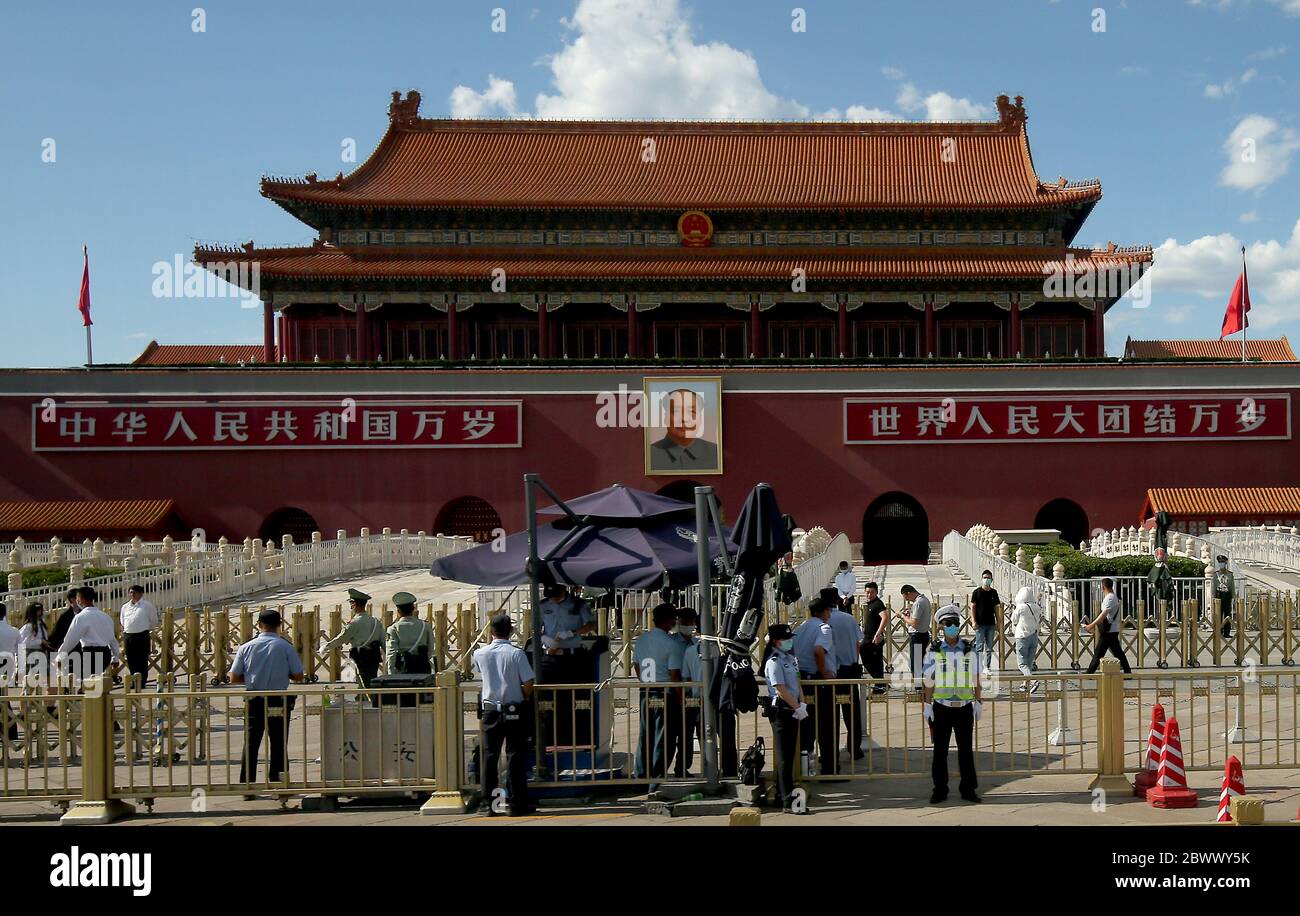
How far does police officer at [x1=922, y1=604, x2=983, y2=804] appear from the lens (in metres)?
7.51

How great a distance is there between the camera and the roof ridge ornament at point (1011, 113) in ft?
121

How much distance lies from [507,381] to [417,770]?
21872 millimetres

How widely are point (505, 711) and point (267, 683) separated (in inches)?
73.9

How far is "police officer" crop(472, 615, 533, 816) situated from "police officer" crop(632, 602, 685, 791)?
2.73 feet

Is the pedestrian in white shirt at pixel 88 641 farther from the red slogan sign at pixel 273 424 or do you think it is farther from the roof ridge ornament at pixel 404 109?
the roof ridge ornament at pixel 404 109

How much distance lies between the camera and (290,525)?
2950 centimetres

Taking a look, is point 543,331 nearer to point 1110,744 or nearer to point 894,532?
point 894,532

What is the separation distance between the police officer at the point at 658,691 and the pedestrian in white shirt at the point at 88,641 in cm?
501

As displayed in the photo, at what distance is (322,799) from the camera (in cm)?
793

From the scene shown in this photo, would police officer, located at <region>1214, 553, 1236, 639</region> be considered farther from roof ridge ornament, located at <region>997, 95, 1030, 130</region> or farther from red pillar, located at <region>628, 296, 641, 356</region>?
roof ridge ornament, located at <region>997, 95, 1030, 130</region>

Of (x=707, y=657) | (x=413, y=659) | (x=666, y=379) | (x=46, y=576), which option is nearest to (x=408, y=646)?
(x=413, y=659)

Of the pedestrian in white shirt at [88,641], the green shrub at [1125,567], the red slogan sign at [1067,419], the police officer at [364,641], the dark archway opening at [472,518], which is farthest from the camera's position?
the dark archway opening at [472,518]

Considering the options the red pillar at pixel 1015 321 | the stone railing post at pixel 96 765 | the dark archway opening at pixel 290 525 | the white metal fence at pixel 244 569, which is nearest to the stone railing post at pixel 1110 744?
the stone railing post at pixel 96 765

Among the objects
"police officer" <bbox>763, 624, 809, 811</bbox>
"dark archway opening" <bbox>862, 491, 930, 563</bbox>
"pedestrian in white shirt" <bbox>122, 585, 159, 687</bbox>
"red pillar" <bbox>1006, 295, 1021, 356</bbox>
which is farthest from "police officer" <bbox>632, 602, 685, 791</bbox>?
"red pillar" <bbox>1006, 295, 1021, 356</bbox>
